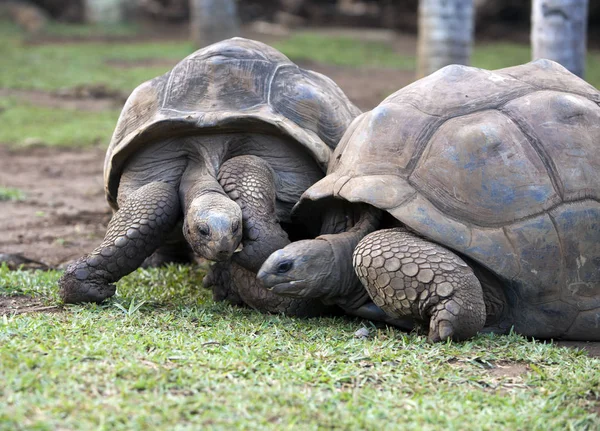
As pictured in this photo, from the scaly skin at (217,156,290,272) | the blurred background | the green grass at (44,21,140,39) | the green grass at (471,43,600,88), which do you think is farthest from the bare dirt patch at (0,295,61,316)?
the green grass at (44,21,140,39)

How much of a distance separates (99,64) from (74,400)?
430 inches

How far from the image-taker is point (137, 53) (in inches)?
552

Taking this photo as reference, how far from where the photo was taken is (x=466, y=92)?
345 centimetres

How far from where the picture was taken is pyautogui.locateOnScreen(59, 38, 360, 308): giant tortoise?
3.60m

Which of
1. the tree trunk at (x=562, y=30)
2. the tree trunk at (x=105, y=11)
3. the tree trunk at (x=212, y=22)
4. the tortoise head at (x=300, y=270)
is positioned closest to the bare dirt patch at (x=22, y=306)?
the tortoise head at (x=300, y=270)

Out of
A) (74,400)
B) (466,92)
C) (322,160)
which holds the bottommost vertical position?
(74,400)

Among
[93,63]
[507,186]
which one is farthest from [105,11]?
[507,186]

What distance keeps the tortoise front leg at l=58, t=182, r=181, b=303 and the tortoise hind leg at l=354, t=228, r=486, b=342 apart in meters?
0.93

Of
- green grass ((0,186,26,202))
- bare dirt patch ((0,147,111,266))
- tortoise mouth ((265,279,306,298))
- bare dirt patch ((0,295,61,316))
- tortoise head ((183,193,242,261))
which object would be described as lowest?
bare dirt patch ((0,147,111,266))

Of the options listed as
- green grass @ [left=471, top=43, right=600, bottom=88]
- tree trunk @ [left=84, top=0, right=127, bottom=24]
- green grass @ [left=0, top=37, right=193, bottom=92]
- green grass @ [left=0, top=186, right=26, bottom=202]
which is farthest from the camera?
tree trunk @ [left=84, top=0, right=127, bottom=24]

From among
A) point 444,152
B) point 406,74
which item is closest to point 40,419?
point 444,152

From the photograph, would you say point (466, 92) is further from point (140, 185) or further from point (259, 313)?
point (140, 185)

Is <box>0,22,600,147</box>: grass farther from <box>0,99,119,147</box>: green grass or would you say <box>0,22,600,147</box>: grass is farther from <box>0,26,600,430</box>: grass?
<box>0,26,600,430</box>: grass

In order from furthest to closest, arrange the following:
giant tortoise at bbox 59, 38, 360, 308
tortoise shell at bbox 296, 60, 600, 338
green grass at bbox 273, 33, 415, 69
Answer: green grass at bbox 273, 33, 415, 69 < giant tortoise at bbox 59, 38, 360, 308 < tortoise shell at bbox 296, 60, 600, 338
